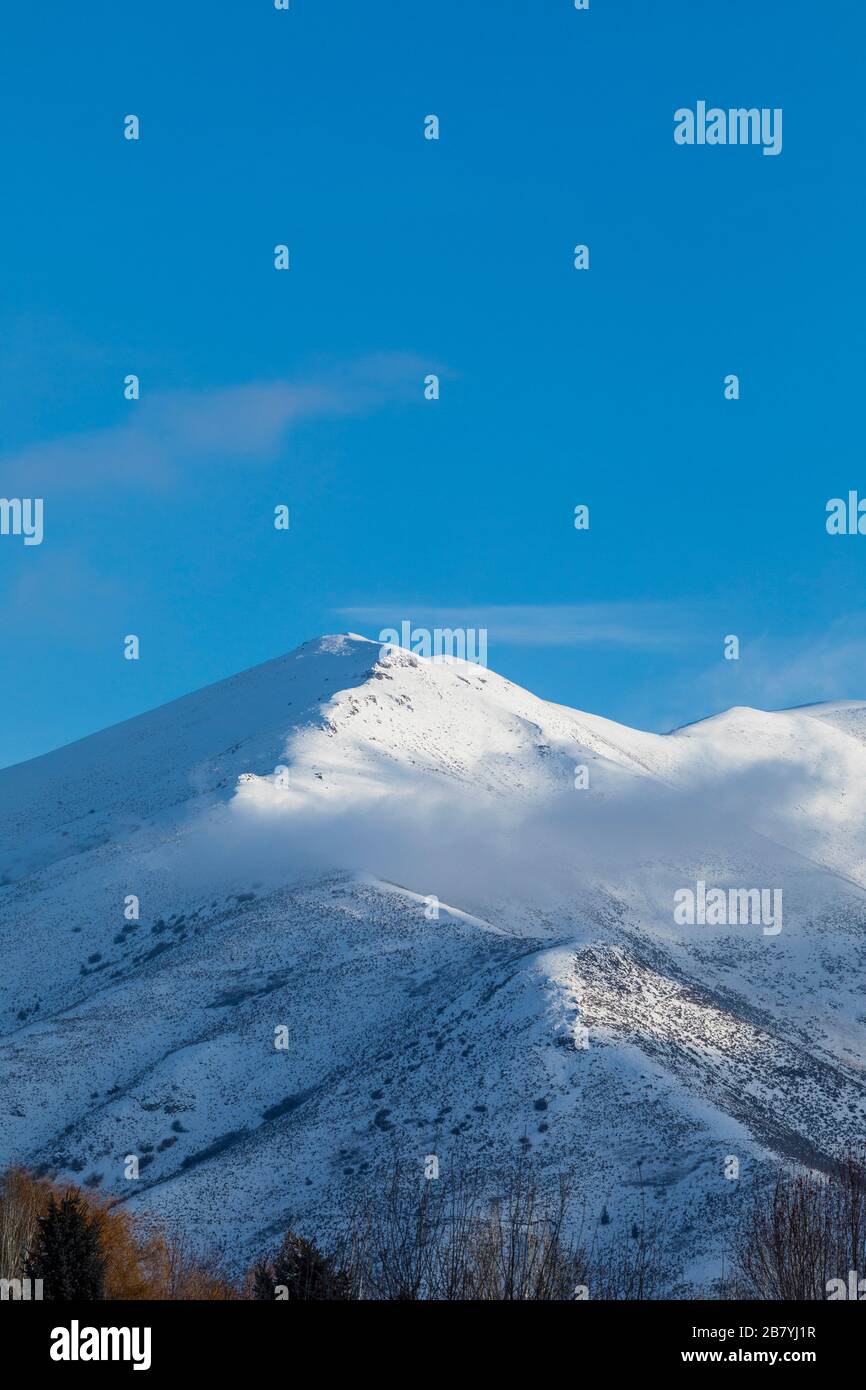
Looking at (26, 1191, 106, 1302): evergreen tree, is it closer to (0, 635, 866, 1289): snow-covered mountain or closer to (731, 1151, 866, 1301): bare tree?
(731, 1151, 866, 1301): bare tree

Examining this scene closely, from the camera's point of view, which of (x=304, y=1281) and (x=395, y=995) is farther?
(x=395, y=995)

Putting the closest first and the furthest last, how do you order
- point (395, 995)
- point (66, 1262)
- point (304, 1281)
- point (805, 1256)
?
point (66, 1262)
point (304, 1281)
point (805, 1256)
point (395, 995)

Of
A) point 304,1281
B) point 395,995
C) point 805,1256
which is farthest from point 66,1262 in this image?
point 395,995

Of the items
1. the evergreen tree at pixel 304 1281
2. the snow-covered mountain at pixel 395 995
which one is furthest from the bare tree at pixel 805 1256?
the snow-covered mountain at pixel 395 995

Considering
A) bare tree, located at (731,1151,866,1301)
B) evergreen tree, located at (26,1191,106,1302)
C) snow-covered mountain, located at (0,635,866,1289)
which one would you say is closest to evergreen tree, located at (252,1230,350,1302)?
evergreen tree, located at (26,1191,106,1302)

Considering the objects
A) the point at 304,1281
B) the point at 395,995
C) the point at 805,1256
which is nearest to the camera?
the point at 304,1281

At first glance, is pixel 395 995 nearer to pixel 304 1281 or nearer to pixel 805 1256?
pixel 304 1281

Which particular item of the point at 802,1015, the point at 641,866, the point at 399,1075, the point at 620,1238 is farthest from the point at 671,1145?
the point at 641,866
